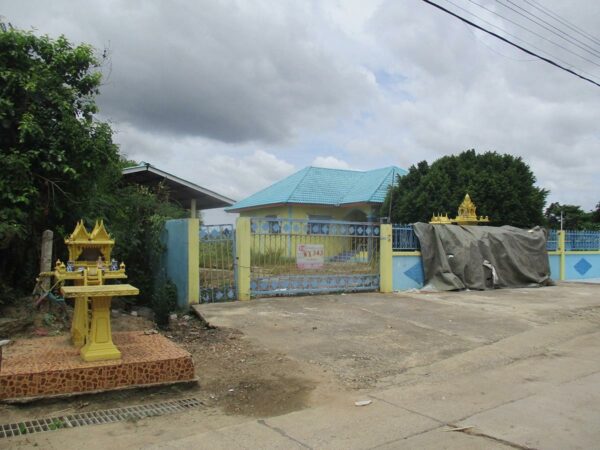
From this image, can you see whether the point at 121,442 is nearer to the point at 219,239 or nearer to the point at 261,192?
the point at 219,239

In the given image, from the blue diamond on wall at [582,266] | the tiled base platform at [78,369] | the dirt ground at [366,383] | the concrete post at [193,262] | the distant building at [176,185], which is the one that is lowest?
the dirt ground at [366,383]

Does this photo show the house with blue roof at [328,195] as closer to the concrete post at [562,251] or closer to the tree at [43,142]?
the concrete post at [562,251]

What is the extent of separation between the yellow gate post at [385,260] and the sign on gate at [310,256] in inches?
72.7

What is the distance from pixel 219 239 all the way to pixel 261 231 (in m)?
0.92

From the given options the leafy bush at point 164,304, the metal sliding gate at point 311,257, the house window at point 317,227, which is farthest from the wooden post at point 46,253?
the house window at point 317,227

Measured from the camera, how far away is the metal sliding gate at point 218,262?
10.4 m

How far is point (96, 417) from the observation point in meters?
4.57

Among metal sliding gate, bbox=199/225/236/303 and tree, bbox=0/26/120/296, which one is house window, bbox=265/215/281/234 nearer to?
metal sliding gate, bbox=199/225/236/303

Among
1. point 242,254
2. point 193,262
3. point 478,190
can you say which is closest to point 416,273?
point 242,254

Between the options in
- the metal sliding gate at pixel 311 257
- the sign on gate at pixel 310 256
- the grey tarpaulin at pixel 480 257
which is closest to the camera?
the metal sliding gate at pixel 311 257

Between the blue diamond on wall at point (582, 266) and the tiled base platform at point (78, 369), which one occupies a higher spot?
the blue diamond on wall at point (582, 266)

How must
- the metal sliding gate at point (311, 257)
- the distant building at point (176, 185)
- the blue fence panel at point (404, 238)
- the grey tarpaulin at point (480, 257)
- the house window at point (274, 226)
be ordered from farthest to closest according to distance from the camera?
the grey tarpaulin at point (480, 257) < the blue fence panel at point (404, 238) < the distant building at point (176, 185) < the house window at point (274, 226) < the metal sliding gate at point (311, 257)

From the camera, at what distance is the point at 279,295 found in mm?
11219

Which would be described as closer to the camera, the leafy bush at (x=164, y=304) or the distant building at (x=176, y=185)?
the leafy bush at (x=164, y=304)
